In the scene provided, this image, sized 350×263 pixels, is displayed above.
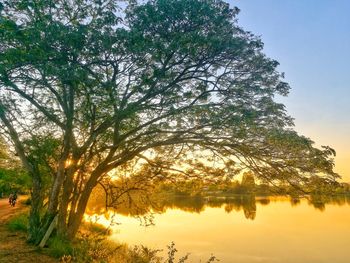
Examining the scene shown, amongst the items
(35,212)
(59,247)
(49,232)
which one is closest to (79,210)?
(49,232)

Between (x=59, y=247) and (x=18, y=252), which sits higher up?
(x=59, y=247)

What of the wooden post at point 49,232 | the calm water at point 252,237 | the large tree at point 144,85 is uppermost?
the large tree at point 144,85

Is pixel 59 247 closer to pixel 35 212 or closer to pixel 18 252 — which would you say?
pixel 18 252

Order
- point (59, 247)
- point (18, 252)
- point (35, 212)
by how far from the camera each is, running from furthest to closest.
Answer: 1. point (35, 212)
2. point (59, 247)
3. point (18, 252)

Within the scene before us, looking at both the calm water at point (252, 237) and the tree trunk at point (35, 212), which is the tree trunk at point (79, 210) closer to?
the tree trunk at point (35, 212)

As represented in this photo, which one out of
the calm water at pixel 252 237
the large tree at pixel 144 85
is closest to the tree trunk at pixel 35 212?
the large tree at pixel 144 85

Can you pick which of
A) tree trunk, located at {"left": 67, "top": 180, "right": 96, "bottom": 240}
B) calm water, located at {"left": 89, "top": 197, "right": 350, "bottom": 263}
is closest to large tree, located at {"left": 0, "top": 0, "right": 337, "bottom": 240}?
tree trunk, located at {"left": 67, "top": 180, "right": 96, "bottom": 240}

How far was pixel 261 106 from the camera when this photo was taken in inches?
540

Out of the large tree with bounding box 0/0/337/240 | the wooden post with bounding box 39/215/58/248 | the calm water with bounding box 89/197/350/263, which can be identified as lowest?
the calm water with bounding box 89/197/350/263

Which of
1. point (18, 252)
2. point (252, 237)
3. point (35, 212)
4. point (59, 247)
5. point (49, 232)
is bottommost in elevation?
point (252, 237)

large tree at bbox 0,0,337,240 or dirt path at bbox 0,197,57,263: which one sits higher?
large tree at bbox 0,0,337,240

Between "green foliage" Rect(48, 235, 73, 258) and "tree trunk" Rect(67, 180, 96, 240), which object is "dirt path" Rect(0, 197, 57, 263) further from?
"tree trunk" Rect(67, 180, 96, 240)

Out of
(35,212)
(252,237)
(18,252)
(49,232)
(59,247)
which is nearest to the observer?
(18,252)

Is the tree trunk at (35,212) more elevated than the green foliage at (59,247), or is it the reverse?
the tree trunk at (35,212)
